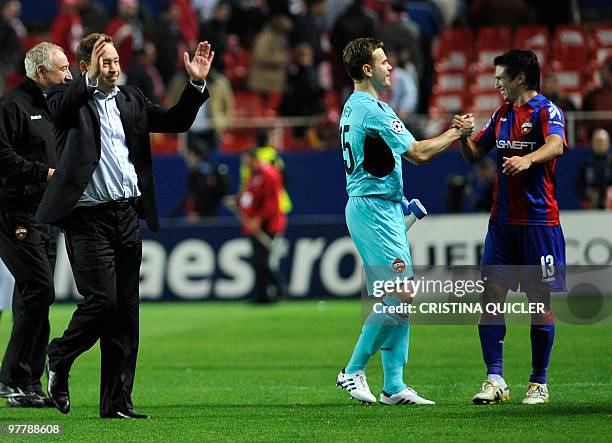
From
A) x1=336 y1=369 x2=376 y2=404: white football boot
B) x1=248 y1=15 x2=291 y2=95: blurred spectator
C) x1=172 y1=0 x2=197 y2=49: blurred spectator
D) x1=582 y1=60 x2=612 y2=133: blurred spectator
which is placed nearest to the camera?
x1=336 y1=369 x2=376 y2=404: white football boot

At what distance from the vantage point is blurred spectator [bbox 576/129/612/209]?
19.2 m

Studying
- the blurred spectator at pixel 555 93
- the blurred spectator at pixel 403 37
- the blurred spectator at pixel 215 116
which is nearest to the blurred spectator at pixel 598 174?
the blurred spectator at pixel 555 93

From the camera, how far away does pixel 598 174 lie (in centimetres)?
1939

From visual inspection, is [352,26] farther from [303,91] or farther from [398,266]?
[398,266]

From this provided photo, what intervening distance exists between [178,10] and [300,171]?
4.38 metres

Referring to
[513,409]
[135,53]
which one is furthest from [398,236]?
[135,53]

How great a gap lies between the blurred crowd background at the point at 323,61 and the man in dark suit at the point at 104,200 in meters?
11.7

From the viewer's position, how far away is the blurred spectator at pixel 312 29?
2338 cm

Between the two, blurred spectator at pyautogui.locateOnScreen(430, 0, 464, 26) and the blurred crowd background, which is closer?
the blurred crowd background

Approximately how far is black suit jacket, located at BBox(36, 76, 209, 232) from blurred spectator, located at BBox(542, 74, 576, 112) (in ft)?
37.7

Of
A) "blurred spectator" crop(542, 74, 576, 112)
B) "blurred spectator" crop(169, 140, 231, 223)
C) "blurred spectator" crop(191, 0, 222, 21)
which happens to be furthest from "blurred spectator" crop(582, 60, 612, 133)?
"blurred spectator" crop(191, 0, 222, 21)

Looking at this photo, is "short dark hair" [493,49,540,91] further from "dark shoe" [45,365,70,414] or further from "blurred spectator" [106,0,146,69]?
"blurred spectator" [106,0,146,69]

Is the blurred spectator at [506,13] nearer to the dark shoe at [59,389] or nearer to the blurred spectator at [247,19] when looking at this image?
the blurred spectator at [247,19]

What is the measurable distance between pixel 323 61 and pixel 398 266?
596 inches
